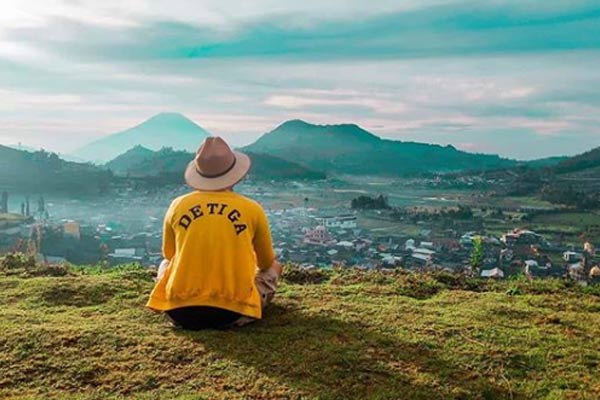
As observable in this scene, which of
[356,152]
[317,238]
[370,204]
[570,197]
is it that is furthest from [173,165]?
[356,152]

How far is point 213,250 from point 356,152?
66.2m

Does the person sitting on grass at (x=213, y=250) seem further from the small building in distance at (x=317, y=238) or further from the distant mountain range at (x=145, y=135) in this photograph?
the distant mountain range at (x=145, y=135)

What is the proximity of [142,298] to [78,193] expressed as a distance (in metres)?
28.3

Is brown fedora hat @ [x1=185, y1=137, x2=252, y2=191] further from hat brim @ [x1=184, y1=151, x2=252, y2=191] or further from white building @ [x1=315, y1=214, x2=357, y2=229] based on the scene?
white building @ [x1=315, y1=214, x2=357, y2=229]

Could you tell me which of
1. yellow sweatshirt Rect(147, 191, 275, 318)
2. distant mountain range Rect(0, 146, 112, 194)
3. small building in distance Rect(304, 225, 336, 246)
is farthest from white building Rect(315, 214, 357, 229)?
yellow sweatshirt Rect(147, 191, 275, 318)

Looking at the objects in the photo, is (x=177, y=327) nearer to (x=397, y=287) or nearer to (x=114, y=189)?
(x=397, y=287)

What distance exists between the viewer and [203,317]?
4.33 meters

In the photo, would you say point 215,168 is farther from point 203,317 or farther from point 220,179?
point 203,317

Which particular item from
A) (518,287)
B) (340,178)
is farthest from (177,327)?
(340,178)

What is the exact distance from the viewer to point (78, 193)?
104 feet

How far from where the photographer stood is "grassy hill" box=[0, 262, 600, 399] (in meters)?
3.38

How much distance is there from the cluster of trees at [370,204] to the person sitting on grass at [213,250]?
26.3 metres

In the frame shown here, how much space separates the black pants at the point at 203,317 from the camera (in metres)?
4.31

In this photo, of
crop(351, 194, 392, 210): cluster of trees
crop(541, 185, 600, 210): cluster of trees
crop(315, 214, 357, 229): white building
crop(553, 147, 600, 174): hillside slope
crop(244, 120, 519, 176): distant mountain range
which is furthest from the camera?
crop(244, 120, 519, 176): distant mountain range
